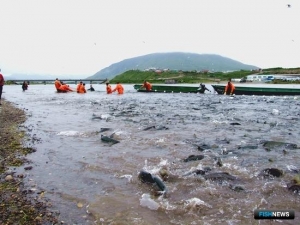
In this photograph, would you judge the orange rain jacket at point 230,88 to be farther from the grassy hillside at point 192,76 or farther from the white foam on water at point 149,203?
the grassy hillside at point 192,76

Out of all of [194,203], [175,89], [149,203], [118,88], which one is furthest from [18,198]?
[175,89]

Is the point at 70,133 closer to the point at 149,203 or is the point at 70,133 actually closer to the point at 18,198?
the point at 18,198

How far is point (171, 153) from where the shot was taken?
10.5 m

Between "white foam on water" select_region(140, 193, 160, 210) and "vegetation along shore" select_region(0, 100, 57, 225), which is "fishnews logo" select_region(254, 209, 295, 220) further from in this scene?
"vegetation along shore" select_region(0, 100, 57, 225)

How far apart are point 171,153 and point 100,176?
10.4ft

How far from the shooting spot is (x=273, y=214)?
5.50 m

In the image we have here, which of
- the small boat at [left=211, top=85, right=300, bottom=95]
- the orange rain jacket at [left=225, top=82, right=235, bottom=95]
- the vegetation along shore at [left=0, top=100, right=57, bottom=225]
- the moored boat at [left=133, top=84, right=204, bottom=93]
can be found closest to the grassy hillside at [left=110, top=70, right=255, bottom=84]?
the moored boat at [left=133, top=84, right=204, bottom=93]

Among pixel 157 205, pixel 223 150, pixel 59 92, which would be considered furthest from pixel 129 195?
pixel 59 92

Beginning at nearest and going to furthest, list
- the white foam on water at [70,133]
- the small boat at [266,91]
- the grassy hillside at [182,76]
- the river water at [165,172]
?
1. the river water at [165,172]
2. the white foam on water at [70,133]
3. the small boat at [266,91]
4. the grassy hillside at [182,76]

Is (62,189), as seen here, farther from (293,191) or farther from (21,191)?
(293,191)

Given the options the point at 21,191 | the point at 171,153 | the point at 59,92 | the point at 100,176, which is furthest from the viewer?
the point at 59,92

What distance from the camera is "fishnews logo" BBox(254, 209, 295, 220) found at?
5332mm

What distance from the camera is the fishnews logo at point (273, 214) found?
5.33 meters

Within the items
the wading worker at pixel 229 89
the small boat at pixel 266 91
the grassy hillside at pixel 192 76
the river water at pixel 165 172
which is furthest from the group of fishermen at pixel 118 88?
the grassy hillside at pixel 192 76
